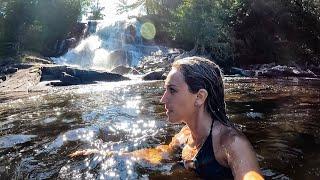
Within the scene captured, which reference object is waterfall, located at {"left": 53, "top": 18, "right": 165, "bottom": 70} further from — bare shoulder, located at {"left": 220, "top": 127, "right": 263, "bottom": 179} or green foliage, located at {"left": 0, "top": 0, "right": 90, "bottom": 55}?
bare shoulder, located at {"left": 220, "top": 127, "right": 263, "bottom": 179}

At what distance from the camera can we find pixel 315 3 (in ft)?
115

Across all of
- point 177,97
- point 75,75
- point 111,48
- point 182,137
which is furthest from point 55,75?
point 177,97

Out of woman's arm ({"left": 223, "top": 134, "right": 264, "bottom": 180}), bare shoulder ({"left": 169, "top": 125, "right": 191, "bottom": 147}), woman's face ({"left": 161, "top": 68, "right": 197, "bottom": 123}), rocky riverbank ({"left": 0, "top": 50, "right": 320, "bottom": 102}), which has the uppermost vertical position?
woman's face ({"left": 161, "top": 68, "right": 197, "bottom": 123})

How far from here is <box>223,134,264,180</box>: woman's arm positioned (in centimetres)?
363

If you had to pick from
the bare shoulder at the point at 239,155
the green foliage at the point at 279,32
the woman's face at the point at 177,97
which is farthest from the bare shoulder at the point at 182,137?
the green foliage at the point at 279,32

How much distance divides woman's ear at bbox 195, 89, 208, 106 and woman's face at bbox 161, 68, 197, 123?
4cm

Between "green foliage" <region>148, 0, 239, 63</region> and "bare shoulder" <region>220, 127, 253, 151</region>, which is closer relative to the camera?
"bare shoulder" <region>220, 127, 253, 151</region>

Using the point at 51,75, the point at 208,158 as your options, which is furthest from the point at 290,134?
the point at 51,75

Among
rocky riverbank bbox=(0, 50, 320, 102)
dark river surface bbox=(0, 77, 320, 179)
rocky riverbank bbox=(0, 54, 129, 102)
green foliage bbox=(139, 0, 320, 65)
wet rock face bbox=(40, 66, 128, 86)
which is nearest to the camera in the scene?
dark river surface bbox=(0, 77, 320, 179)

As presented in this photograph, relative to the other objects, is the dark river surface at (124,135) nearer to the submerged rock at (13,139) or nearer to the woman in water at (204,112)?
the submerged rock at (13,139)

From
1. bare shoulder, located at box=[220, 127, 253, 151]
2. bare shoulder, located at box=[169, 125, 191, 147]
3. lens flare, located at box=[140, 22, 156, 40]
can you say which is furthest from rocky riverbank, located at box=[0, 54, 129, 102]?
lens flare, located at box=[140, 22, 156, 40]

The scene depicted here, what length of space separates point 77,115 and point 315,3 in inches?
1192

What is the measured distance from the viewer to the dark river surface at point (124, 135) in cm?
538

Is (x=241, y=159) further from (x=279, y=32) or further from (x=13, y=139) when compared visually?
(x=279, y=32)
